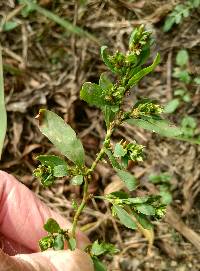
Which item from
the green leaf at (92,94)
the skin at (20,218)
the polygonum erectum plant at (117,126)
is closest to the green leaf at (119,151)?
the polygonum erectum plant at (117,126)

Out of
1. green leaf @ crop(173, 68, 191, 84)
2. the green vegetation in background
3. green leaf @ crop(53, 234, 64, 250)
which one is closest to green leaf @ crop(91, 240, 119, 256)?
green leaf @ crop(53, 234, 64, 250)

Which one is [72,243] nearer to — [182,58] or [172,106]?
[172,106]

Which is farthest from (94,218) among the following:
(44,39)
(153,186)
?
(44,39)

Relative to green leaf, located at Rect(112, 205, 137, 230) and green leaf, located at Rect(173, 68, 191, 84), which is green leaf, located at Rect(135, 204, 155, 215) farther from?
green leaf, located at Rect(173, 68, 191, 84)

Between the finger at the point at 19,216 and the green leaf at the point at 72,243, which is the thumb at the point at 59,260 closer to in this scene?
the green leaf at the point at 72,243

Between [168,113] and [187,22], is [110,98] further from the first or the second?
[187,22]

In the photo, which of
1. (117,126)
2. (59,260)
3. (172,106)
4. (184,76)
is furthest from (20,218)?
(184,76)
